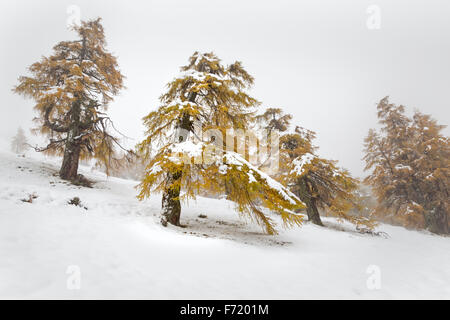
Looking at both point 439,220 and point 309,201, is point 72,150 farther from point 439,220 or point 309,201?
point 439,220

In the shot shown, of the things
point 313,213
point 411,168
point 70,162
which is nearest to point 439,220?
point 411,168

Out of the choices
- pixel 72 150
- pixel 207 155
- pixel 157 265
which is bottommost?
pixel 157 265

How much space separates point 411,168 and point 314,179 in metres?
8.47

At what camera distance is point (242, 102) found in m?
8.12

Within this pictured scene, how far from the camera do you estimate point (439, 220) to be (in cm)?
1427

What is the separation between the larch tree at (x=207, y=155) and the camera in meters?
5.83

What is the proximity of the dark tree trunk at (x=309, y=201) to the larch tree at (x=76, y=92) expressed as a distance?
11.9 m

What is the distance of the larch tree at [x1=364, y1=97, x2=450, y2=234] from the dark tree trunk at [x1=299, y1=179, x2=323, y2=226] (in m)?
6.81

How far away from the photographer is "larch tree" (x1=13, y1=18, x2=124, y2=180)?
9719 mm

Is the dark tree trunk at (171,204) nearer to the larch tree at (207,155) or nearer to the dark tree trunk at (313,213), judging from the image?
the larch tree at (207,155)

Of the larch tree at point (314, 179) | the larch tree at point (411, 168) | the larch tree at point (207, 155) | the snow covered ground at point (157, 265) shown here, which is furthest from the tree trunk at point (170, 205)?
the larch tree at point (411, 168)

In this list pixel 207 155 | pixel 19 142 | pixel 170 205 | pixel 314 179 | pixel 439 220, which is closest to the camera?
pixel 207 155

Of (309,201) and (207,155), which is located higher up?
(207,155)

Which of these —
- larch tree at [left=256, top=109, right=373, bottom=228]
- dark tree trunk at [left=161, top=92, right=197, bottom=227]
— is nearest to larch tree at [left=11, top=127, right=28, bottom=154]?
dark tree trunk at [left=161, top=92, right=197, bottom=227]
